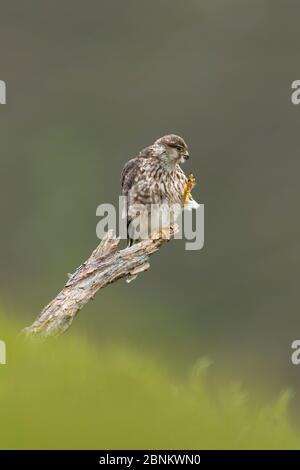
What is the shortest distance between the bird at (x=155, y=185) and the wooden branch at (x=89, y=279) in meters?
1.77

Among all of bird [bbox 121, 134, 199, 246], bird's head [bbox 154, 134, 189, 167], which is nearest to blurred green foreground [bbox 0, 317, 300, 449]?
bird [bbox 121, 134, 199, 246]

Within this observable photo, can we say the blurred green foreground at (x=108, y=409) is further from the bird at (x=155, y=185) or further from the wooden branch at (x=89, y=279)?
the bird at (x=155, y=185)

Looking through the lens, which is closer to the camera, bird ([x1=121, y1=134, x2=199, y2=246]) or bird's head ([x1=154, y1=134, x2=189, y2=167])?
bird ([x1=121, y1=134, x2=199, y2=246])

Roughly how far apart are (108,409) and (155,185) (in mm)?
5580

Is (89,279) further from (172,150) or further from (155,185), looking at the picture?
(172,150)

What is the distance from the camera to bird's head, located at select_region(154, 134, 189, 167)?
8.16 m

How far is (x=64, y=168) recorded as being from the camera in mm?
38781

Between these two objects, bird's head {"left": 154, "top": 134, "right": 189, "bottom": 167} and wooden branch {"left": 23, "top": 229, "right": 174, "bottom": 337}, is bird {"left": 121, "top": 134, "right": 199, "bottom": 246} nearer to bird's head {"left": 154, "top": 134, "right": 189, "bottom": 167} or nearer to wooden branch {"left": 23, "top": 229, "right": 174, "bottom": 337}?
bird's head {"left": 154, "top": 134, "right": 189, "bottom": 167}

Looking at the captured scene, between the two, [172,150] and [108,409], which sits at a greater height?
[172,150]

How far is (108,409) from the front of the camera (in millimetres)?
2582

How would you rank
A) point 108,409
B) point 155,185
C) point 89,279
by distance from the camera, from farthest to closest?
point 155,185, point 89,279, point 108,409

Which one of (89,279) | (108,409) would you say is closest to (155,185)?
(89,279)

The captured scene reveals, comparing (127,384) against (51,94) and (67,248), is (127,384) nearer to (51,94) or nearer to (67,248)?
(67,248)

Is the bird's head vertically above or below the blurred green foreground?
above
